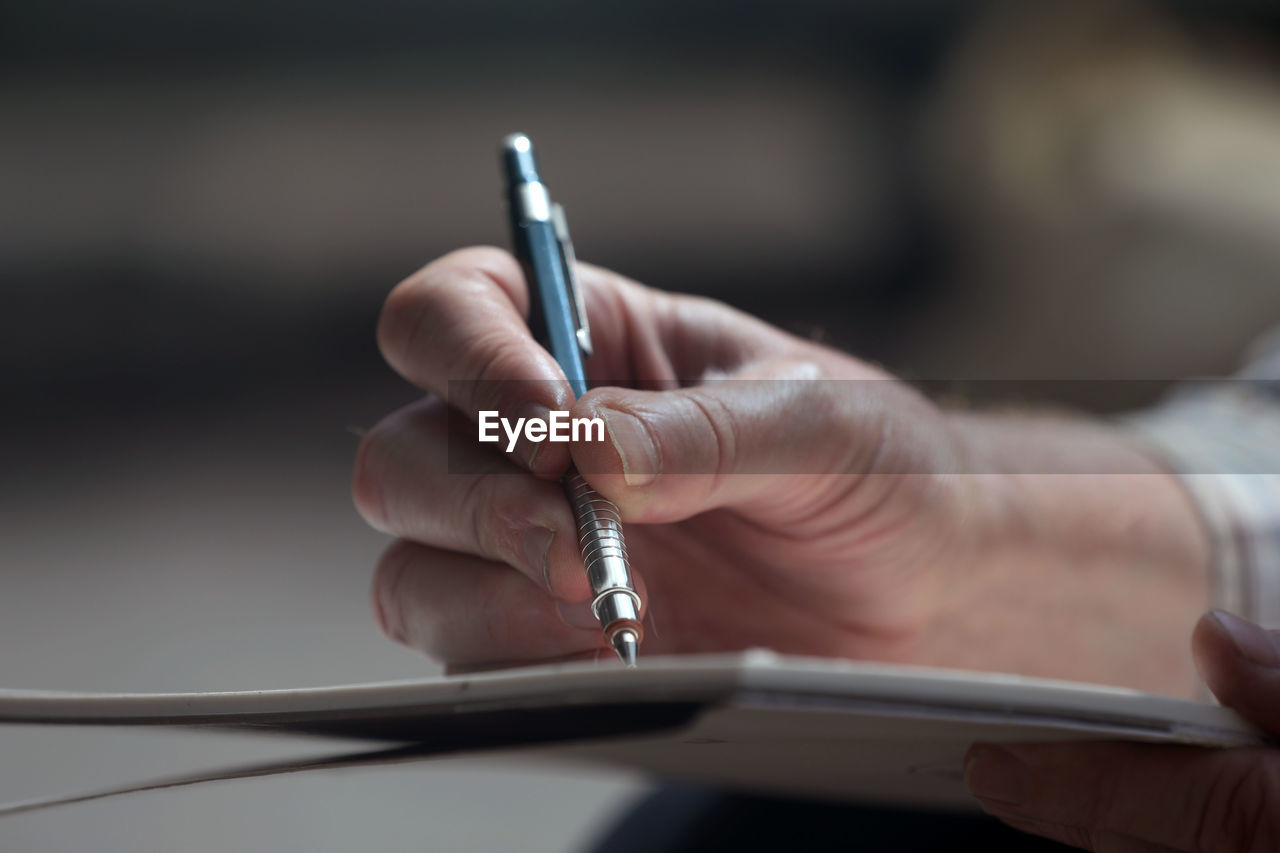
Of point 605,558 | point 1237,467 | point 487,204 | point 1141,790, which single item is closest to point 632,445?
point 605,558

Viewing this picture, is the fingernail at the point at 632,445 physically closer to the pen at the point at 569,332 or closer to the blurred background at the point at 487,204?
the pen at the point at 569,332

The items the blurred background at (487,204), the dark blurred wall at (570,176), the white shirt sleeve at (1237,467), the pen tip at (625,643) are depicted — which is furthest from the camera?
the dark blurred wall at (570,176)

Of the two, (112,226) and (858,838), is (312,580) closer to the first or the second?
(858,838)

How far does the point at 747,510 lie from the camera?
323mm

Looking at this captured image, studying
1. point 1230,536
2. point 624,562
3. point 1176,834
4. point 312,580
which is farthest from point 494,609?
Result: point 312,580

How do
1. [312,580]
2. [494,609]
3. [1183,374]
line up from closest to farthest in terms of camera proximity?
[494,609]
[312,580]
[1183,374]

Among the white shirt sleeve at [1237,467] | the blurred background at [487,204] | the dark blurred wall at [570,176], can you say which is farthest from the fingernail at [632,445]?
the dark blurred wall at [570,176]

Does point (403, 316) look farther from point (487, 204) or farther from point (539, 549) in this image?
point (487, 204)

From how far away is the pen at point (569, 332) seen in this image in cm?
21

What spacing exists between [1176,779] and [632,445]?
15cm

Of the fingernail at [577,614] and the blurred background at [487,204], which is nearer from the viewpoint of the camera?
the fingernail at [577,614]

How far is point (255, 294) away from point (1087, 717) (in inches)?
40.2

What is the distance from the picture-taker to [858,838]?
0.36 metres

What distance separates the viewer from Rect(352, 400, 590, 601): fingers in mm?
238
